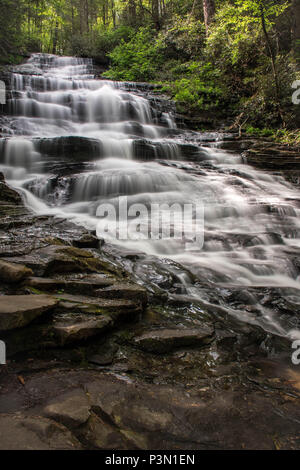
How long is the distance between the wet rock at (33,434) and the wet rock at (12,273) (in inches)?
50.1

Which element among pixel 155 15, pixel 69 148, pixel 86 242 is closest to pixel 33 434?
pixel 86 242

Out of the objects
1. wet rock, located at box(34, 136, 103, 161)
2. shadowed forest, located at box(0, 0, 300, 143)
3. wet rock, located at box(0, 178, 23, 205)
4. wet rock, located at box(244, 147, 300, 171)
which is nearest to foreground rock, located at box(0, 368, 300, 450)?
wet rock, located at box(0, 178, 23, 205)

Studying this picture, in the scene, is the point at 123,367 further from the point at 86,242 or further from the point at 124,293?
the point at 86,242

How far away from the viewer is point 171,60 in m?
16.9

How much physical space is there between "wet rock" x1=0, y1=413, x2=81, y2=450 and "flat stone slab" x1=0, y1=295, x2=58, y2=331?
62cm

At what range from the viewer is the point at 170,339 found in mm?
2262

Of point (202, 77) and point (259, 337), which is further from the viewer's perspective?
point (202, 77)

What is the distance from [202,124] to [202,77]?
12.5ft

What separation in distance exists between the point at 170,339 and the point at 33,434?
49.6 inches

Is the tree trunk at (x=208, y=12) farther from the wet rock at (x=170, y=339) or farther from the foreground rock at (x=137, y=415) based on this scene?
the foreground rock at (x=137, y=415)

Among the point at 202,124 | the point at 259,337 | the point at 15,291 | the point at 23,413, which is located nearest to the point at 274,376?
the point at 259,337

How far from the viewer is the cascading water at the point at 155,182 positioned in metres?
4.01
